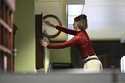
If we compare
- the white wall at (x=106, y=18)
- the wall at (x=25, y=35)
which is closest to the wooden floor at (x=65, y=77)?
the wall at (x=25, y=35)

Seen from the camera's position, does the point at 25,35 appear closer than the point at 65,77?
No

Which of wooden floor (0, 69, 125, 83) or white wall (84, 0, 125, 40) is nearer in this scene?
wooden floor (0, 69, 125, 83)

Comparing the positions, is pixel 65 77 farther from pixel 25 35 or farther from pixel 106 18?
pixel 106 18

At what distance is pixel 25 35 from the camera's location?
4176 millimetres

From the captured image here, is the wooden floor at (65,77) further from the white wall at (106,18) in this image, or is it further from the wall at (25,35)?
the white wall at (106,18)

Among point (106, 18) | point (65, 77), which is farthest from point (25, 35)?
point (106, 18)

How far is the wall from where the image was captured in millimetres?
4152

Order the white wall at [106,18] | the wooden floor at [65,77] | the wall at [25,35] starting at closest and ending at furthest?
the wooden floor at [65,77]
the wall at [25,35]
the white wall at [106,18]

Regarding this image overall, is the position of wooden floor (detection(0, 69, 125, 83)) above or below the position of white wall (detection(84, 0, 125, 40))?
below

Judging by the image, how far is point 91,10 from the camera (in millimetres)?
7797

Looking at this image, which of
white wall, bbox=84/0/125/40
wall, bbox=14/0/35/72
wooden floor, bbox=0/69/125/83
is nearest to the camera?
wooden floor, bbox=0/69/125/83

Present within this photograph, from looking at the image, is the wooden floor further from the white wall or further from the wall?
the white wall

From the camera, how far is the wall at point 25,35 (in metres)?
4.15

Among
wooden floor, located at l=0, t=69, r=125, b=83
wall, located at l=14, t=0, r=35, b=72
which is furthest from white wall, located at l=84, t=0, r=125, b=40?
wooden floor, located at l=0, t=69, r=125, b=83
